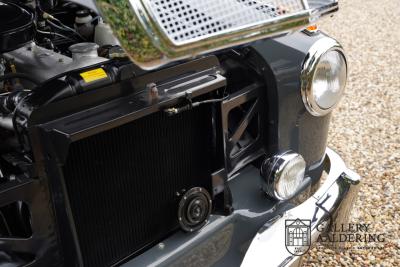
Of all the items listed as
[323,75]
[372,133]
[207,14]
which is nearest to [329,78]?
[323,75]

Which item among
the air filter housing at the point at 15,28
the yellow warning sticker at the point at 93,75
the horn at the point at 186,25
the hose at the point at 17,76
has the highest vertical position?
the horn at the point at 186,25

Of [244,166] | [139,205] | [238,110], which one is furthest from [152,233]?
[238,110]

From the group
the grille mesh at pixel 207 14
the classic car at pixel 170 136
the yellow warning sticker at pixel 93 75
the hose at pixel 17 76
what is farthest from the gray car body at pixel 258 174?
the hose at pixel 17 76

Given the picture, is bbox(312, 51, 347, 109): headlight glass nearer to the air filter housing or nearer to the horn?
the horn

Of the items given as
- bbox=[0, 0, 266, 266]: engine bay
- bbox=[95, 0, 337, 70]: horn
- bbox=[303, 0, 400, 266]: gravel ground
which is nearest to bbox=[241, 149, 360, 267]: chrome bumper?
bbox=[0, 0, 266, 266]: engine bay

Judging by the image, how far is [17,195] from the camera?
1.25 m

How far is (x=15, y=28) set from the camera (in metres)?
1.60

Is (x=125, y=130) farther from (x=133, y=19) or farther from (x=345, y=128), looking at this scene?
(x=345, y=128)

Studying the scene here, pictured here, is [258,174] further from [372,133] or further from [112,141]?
[372,133]

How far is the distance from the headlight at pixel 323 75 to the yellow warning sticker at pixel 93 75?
835 mm

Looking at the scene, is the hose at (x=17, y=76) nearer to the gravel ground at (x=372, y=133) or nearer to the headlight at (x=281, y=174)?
the headlight at (x=281, y=174)

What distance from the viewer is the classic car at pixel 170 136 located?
120 centimetres

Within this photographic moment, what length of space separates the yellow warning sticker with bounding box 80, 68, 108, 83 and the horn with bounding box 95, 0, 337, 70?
12.4 inches

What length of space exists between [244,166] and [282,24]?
0.84 m
